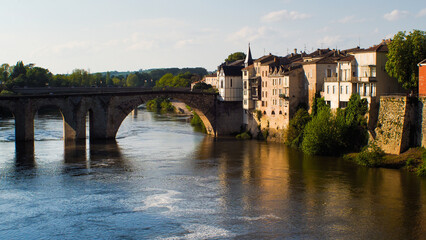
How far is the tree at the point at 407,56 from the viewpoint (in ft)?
166

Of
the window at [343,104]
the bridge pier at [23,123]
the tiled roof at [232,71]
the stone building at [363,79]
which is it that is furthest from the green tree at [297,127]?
the bridge pier at [23,123]

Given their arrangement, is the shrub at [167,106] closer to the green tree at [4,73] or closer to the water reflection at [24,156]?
the green tree at [4,73]

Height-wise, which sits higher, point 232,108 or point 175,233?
point 232,108

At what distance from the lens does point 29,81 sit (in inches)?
4855

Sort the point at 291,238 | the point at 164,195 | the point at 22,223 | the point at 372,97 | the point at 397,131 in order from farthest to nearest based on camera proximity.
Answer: the point at 372,97, the point at 397,131, the point at 164,195, the point at 22,223, the point at 291,238

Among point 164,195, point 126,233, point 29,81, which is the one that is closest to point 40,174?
point 164,195

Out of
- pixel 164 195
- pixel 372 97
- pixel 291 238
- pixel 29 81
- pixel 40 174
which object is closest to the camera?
pixel 291 238

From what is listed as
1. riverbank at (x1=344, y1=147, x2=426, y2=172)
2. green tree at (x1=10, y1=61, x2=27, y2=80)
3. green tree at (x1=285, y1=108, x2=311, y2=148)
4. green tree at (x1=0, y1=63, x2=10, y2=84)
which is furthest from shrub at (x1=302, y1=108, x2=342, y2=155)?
green tree at (x1=0, y1=63, x2=10, y2=84)

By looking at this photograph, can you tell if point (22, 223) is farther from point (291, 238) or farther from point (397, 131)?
point (397, 131)

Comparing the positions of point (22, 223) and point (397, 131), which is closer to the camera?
point (22, 223)

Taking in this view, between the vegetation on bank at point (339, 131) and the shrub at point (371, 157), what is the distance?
6.32 feet

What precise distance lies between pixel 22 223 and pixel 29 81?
3825 inches

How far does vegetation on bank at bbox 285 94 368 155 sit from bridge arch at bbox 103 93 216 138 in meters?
22.5

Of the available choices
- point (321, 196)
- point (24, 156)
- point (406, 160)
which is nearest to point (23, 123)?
point (24, 156)
